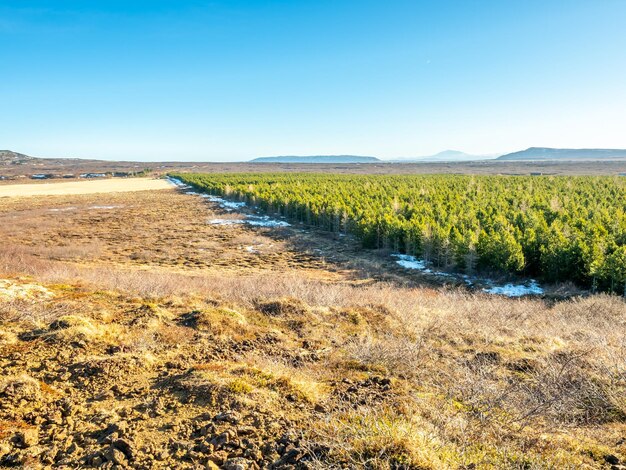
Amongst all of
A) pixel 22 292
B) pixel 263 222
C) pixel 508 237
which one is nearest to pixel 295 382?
pixel 22 292

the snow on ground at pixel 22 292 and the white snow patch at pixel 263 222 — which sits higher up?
the snow on ground at pixel 22 292

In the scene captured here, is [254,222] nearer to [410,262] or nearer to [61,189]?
[410,262]

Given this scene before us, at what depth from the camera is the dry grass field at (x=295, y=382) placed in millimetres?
4473

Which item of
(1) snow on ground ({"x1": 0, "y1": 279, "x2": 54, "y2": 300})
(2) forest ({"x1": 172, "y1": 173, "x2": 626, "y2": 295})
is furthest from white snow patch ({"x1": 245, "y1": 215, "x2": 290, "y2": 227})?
(1) snow on ground ({"x1": 0, "y1": 279, "x2": 54, "y2": 300})

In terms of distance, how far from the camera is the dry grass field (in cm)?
447

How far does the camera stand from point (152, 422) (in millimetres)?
5086

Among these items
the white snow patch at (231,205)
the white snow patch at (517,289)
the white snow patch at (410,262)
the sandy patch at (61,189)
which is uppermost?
the sandy patch at (61,189)

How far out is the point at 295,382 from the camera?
20.2 feet

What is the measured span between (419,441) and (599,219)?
35320 millimetres

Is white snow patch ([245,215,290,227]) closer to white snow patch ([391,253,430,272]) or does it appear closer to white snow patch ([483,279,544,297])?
white snow patch ([391,253,430,272])

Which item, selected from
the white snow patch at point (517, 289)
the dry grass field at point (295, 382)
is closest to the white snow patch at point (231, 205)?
the white snow patch at point (517, 289)

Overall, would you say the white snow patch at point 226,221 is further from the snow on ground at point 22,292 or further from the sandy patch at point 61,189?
the sandy patch at point 61,189

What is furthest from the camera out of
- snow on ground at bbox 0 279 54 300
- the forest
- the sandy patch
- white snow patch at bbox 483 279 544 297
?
the sandy patch

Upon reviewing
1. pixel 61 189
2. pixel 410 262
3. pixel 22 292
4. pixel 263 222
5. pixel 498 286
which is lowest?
pixel 498 286
